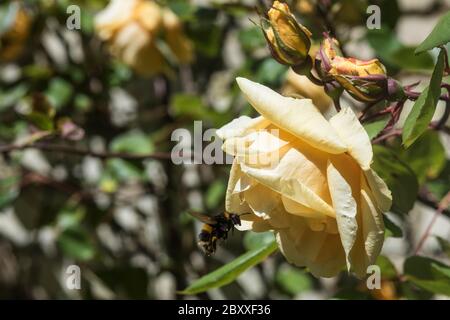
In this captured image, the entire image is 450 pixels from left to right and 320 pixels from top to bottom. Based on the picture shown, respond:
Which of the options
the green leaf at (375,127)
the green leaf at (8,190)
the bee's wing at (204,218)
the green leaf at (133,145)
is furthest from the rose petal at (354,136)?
the green leaf at (8,190)

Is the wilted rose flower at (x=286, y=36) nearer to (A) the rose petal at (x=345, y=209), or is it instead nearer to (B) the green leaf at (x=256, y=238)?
(A) the rose petal at (x=345, y=209)

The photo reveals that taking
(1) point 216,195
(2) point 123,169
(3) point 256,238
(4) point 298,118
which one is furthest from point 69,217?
(4) point 298,118

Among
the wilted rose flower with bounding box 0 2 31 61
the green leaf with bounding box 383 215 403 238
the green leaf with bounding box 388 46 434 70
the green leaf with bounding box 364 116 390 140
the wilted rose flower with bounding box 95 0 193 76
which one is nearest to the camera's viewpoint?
the green leaf with bounding box 364 116 390 140

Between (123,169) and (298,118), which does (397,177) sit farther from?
(123,169)

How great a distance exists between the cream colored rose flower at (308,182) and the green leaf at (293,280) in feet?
2.98

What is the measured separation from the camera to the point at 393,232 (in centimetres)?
89

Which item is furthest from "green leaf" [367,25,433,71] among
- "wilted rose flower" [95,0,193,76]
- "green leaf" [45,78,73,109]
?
"green leaf" [45,78,73,109]

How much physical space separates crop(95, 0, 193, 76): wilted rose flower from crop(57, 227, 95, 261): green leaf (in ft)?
1.34

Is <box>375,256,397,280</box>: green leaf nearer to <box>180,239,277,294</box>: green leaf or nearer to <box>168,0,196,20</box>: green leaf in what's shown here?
<box>180,239,277,294</box>: green leaf

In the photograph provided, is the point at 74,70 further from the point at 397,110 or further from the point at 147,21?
the point at 397,110

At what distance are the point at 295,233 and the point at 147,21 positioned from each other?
3.01ft

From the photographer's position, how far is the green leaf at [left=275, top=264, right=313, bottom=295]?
1624mm

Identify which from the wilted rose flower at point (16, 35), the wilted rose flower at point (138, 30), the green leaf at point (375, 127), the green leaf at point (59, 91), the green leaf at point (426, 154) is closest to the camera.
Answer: the green leaf at point (375, 127)

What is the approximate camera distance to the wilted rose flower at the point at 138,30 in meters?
1.53
